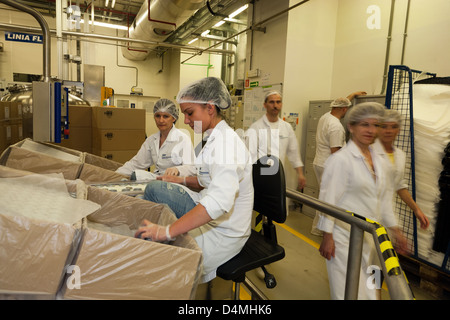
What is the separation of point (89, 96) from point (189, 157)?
5.17 m

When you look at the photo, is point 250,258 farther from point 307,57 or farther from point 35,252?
point 307,57

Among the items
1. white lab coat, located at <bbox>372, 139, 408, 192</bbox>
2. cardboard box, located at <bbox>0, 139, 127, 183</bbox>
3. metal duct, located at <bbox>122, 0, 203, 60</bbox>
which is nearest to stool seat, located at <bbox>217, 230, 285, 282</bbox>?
white lab coat, located at <bbox>372, 139, 408, 192</bbox>

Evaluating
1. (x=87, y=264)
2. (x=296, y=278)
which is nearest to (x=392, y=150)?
(x=296, y=278)

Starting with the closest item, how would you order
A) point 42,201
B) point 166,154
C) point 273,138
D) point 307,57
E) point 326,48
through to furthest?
point 42,201, point 166,154, point 273,138, point 307,57, point 326,48

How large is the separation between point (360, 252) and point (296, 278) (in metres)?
1.23

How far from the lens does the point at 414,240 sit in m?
2.29

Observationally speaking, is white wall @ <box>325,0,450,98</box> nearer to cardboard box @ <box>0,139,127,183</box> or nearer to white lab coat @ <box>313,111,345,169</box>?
white lab coat @ <box>313,111,345,169</box>

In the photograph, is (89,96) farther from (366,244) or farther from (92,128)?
(366,244)

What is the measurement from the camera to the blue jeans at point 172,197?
144 cm

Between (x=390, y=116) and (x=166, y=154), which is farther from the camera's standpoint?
(x=166, y=154)

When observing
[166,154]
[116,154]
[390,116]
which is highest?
[390,116]

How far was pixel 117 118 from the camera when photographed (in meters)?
3.27

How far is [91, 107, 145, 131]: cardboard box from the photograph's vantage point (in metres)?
3.19
